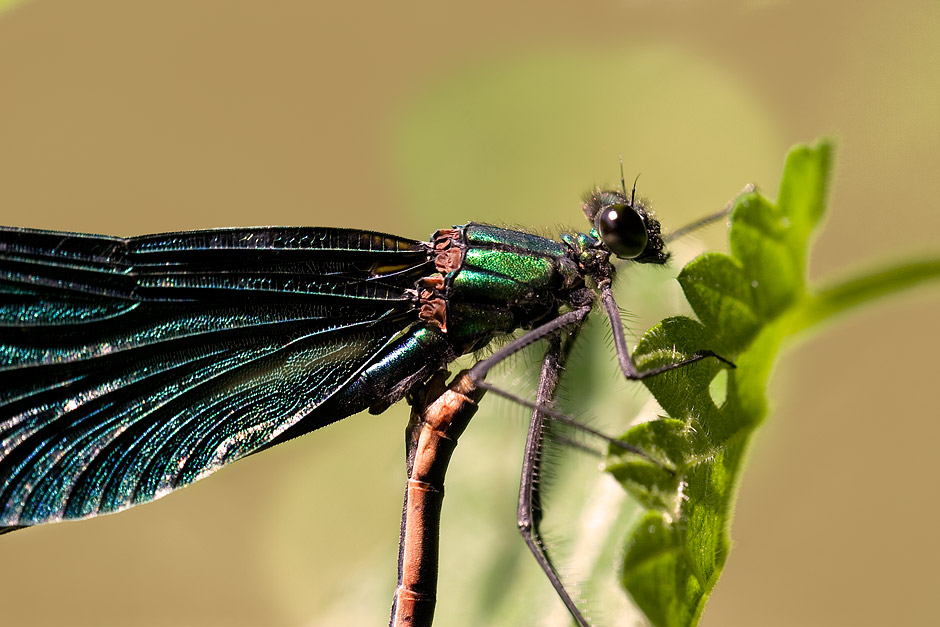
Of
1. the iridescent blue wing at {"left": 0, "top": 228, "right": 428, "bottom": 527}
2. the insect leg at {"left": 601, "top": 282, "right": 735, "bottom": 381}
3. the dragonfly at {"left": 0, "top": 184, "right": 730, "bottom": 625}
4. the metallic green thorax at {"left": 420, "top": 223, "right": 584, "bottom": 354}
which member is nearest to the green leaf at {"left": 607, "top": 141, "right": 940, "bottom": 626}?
the insect leg at {"left": 601, "top": 282, "right": 735, "bottom": 381}

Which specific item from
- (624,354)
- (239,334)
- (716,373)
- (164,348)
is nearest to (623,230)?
(624,354)

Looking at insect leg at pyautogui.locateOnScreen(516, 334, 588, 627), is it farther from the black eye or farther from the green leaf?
the green leaf

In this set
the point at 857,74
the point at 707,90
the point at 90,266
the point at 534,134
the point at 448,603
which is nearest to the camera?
the point at 90,266

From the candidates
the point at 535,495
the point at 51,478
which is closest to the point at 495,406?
the point at 535,495

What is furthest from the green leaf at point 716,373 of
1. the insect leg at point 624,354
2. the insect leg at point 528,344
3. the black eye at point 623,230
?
the black eye at point 623,230

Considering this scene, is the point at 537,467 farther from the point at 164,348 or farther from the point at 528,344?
the point at 164,348

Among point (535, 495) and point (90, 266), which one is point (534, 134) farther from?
point (90, 266)

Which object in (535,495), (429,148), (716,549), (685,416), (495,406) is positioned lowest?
(716,549)

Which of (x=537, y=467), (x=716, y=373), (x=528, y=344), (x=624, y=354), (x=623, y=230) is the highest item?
(x=623, y=230)
